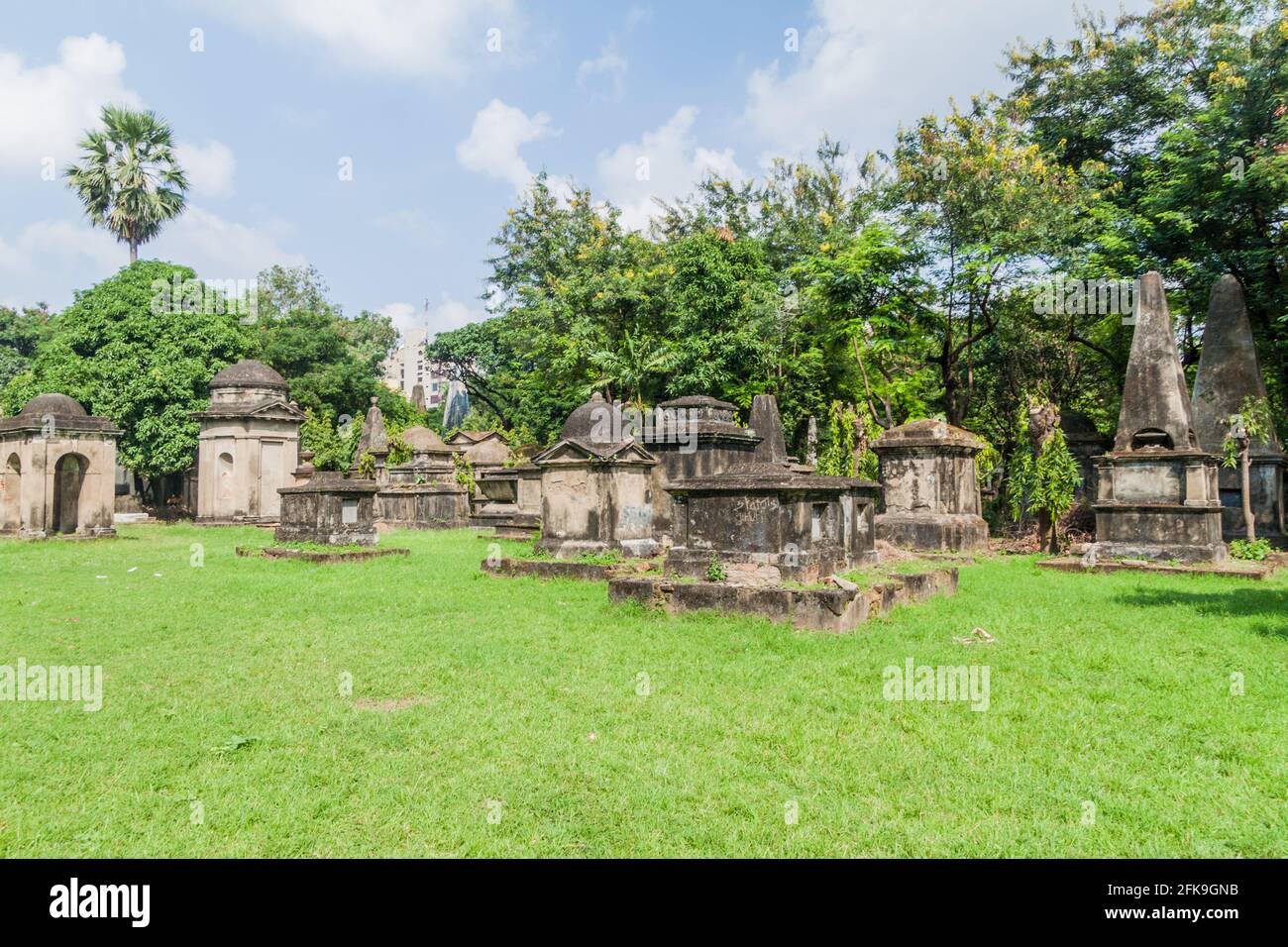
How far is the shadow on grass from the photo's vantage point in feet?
24.7

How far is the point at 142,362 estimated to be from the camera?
27.8 meters

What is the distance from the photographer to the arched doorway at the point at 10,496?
2025 cm

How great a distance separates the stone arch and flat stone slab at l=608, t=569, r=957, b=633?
730 inches

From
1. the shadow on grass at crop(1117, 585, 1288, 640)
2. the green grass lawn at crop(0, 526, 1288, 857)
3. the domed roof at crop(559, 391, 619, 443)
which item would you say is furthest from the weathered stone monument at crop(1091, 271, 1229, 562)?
the domed roof at crop(559, 391, 619, 443)

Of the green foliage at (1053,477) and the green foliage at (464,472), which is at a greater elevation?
the green foliage at (464,472)

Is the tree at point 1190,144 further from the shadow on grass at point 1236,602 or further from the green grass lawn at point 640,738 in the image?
the green grass lawn at point 640,738

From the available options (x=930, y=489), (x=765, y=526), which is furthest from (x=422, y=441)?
(x=765, y=526)

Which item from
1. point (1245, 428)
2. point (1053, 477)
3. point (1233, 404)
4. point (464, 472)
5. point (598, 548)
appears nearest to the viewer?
point (598, 548)

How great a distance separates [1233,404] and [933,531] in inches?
285

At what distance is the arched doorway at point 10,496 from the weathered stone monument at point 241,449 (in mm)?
4948

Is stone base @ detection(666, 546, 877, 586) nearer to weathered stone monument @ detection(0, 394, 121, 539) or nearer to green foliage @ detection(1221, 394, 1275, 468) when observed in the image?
green foliage @ detection(1221, 394, 1275, 468)

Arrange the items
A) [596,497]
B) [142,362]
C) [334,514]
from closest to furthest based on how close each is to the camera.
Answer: [596,497], [334,514], [142,362]

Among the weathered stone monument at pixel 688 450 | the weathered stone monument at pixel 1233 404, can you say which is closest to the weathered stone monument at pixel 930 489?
the weathered stone monument at pixel 688 450

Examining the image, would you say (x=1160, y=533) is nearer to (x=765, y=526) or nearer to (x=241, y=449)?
(x=765, y=526)
